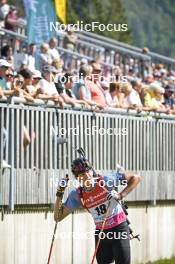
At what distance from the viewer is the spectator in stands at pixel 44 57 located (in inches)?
893

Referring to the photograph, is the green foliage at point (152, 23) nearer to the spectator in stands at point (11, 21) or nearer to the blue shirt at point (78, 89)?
the spectator in stands at point (11, 21)

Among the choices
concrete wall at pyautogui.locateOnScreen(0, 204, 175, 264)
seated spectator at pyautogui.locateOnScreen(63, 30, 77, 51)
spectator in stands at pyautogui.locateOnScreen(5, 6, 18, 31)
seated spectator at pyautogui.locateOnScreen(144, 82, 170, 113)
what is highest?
spectator in stands at pyautogui.locateOnScreen(5, 6, 18, 31)

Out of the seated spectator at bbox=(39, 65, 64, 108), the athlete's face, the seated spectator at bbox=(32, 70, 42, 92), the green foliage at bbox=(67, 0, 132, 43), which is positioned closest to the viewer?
the athlete's face

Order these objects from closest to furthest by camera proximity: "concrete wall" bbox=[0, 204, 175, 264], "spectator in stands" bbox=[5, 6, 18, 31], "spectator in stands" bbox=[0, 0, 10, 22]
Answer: "concrete wall" bbox=[0, 204, 175, 264] < "spectator in stands" bbox=[5, 6, 18, 31] < "spectator in stands" bbox=[0, 0, 10, 22]

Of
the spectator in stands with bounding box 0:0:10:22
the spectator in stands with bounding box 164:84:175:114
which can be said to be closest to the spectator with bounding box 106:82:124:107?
the spectator in stands with bounding box 164:84:175:114

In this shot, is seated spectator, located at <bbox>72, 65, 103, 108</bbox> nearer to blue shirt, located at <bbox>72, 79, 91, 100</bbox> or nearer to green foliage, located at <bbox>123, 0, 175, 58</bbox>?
blue shirt, located at <bbox>72, 79, 91, 100</bbox>

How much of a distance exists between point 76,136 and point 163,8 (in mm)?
102824

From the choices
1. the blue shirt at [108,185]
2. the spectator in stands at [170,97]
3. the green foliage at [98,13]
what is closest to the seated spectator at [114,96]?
the spectator in stands at [170,97]

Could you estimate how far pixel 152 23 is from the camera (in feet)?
430

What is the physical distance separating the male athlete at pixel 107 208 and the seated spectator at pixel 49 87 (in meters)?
2.58

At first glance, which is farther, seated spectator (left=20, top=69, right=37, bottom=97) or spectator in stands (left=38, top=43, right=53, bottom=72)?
spectator in stands (left=38, top=43, right=53, bottom=72)

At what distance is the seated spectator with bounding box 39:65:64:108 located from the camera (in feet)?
61.0

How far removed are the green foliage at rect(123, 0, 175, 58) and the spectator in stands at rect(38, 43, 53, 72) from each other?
315 feet

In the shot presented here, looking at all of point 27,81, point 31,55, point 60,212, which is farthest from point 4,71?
point 31,55
